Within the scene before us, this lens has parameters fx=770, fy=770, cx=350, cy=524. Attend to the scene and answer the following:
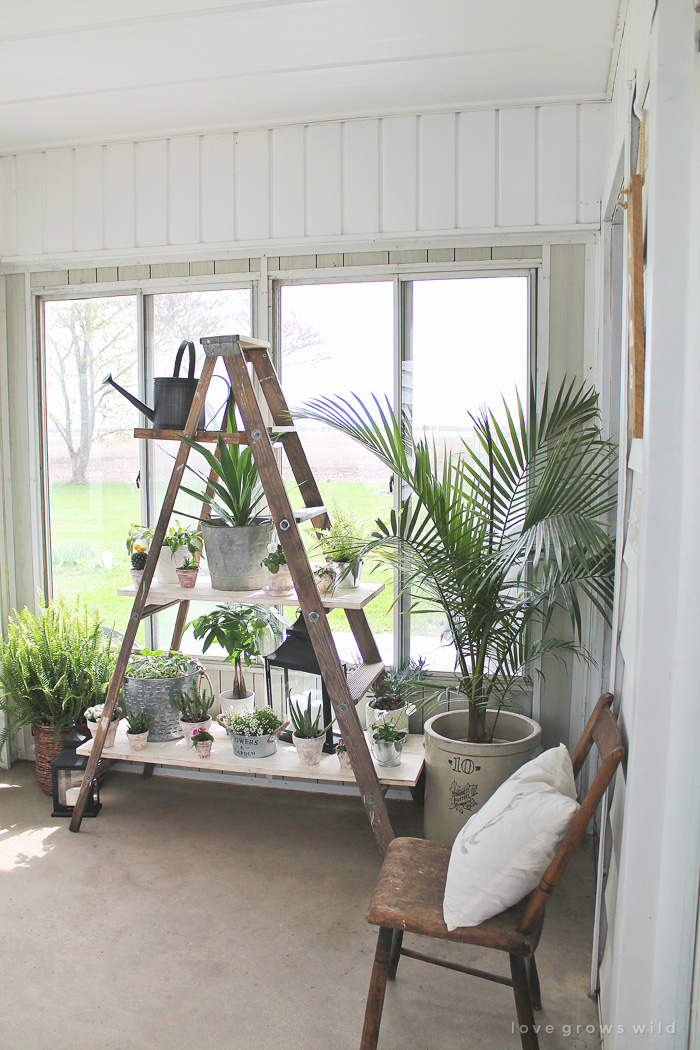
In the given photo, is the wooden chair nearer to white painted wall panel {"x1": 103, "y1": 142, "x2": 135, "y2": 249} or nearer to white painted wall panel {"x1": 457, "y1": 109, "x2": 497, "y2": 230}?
white painted wall panel {"x1": 457, "y1": 109, "x2": 497, "y2": 230}

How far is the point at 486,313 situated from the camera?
3080 mm

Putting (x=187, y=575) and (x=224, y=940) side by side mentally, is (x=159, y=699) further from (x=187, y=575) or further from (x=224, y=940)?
(x=224, y=940)

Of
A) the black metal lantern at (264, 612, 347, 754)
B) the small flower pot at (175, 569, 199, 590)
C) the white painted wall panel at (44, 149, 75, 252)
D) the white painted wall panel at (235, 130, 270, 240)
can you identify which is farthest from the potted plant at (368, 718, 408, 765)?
the white painted wall panel at (44, 149, 75, 252)

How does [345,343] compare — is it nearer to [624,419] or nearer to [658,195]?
[624,419]

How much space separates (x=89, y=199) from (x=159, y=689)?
213cm

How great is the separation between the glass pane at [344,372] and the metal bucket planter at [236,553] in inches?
15.8

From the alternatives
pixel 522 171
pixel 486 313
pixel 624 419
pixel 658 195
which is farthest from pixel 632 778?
pixel 522 171

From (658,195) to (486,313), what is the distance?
1.65 meters

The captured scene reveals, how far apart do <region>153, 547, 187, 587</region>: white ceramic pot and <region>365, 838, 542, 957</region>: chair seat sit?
1381 millimetres

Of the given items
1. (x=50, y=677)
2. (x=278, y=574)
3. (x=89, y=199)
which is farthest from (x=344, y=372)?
(x=50, y=677)

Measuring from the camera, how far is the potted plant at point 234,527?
2721 millimetres

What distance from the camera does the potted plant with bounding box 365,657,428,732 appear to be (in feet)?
9.49

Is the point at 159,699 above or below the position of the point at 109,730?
above

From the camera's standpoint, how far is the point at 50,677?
3.29m
